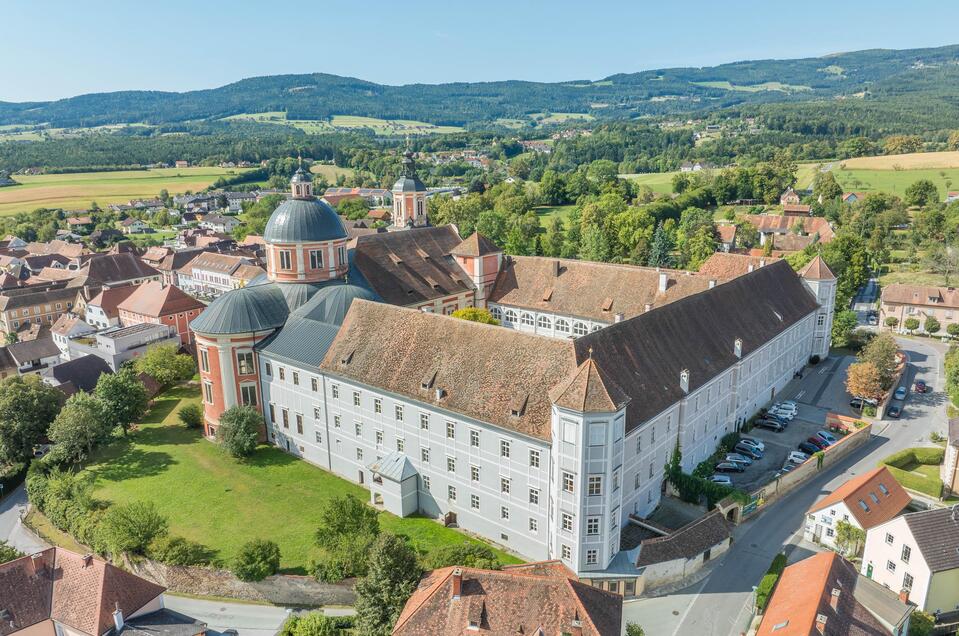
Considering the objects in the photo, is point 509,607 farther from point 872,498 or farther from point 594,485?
point 872,498

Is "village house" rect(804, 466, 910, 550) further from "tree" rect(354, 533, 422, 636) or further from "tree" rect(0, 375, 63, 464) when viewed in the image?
"tree" rect(0, 375, 63, 464)

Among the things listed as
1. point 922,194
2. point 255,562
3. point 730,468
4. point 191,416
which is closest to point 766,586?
point 730,468

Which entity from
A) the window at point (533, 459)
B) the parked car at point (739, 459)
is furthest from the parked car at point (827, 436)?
the window at point (533, 459)

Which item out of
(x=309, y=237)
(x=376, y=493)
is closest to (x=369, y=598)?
(x=376, y=493)

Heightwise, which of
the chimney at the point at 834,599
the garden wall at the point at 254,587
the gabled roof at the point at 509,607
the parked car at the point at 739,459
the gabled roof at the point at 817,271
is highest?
the gabled roof at the point at 817,271

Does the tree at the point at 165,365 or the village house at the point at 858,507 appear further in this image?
the tree at the point at 165,365

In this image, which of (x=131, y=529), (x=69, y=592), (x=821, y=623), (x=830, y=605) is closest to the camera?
(x=821, y=623)

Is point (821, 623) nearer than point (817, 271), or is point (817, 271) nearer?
point (821, 623)

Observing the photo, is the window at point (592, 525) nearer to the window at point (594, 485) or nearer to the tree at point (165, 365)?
the window at point (594, 485)
